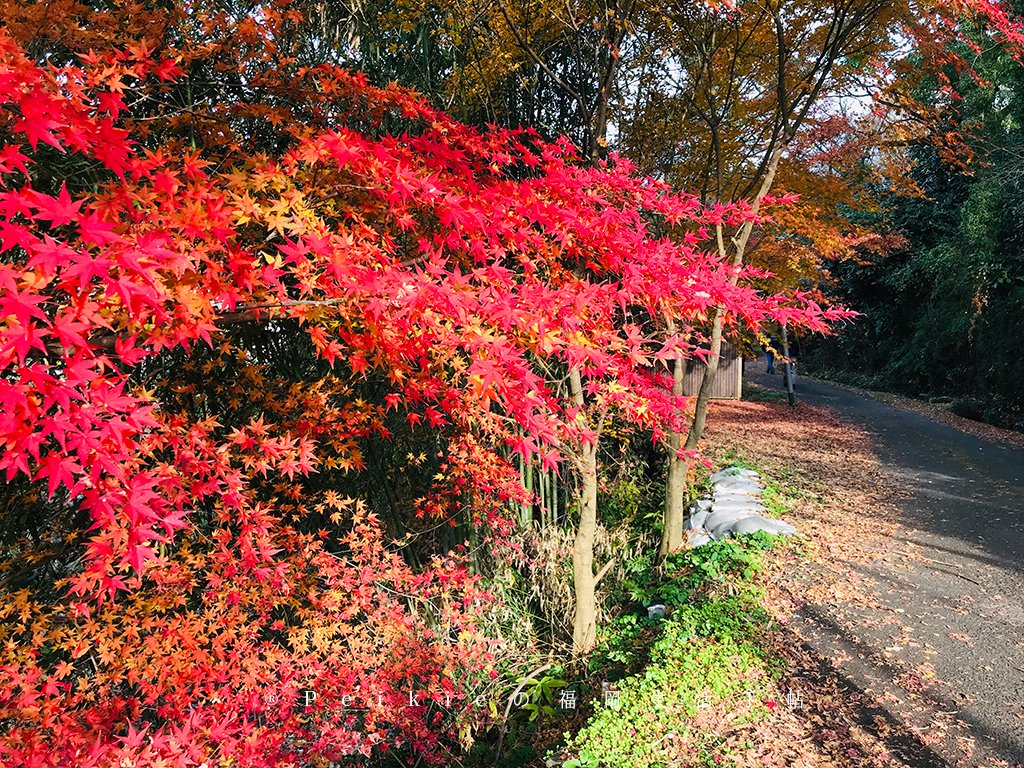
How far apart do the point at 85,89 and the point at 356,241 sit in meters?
0.91

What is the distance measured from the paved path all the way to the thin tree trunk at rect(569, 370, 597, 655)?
1.45 m

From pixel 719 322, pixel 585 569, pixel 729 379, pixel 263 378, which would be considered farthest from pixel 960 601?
pixel 729 379

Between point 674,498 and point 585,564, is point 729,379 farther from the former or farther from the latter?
point 585,564

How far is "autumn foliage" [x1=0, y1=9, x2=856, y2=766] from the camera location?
4.44 ft

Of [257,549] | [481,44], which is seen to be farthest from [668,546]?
[481,44]

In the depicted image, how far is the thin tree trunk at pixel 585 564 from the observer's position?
3688mm

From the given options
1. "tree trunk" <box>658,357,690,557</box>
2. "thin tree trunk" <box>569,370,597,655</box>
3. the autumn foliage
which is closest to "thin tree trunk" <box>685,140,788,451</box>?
"tree trunk" <box>658,357,690,557</box>

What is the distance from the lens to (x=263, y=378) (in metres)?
3.04

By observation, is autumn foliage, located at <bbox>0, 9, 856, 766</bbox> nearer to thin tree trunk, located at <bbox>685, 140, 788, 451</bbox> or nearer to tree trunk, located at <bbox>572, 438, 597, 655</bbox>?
tree trunk, located at <bbox>572, 438, 597, 655</bbox>

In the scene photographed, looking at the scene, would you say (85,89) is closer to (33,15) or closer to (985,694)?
(33,15)

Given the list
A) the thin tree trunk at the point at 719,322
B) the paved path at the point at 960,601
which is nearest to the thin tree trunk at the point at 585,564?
the thin tree trunk at the point at 719,322

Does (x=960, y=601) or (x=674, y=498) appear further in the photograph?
(x=674, y=498)

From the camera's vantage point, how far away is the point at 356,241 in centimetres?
216

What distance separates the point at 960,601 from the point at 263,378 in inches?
184
